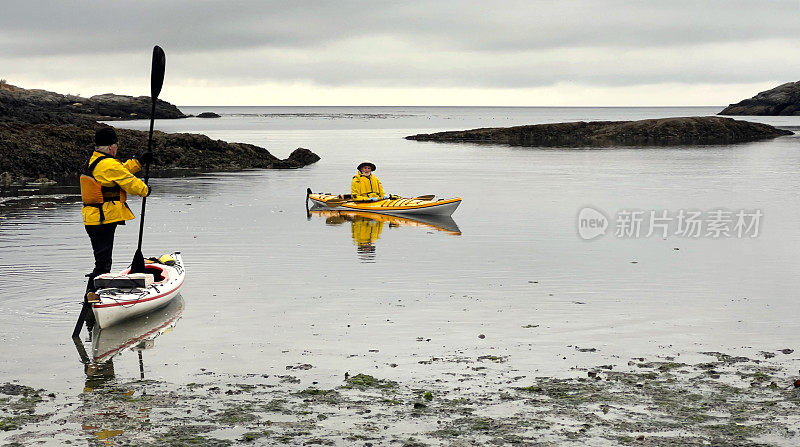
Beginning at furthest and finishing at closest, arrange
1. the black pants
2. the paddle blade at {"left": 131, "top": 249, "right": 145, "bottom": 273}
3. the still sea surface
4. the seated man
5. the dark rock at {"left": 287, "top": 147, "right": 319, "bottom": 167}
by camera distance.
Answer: the dark rock at {"left": 287, "top": 147, "right": 319, "bottom": 167}
the seated man
the paddle blade at {"left": 131, "top": 249, "right": 145, "bottom": 273}
the black pants
the still sea surface

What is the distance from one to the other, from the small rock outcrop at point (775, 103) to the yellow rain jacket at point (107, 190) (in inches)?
6532

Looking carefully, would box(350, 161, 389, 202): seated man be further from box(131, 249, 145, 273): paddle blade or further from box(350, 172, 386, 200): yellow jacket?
box(131, 249, 145, 273): paddle blade

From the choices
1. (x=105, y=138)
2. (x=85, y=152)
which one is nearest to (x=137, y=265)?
(x=105, y=138)

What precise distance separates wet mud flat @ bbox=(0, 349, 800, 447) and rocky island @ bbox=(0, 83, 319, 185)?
26.4 metres

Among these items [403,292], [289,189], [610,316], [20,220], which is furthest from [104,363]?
[289,189]

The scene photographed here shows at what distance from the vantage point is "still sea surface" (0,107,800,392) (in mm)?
11117

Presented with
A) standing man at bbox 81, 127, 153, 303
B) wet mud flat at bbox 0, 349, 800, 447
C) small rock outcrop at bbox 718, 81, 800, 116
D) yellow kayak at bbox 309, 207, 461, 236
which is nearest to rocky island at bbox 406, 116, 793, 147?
yellow kayak at bbox 309, 207, 461, 236

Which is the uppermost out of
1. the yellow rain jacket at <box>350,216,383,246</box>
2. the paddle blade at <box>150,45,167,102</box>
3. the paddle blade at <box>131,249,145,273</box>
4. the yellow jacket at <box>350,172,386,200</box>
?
the paddle blade at <box>150,45,167,102</box>

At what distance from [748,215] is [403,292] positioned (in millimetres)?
16212

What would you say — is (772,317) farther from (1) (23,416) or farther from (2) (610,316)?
(1) (23,416)

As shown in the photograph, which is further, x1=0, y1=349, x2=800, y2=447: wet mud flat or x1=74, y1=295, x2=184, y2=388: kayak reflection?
x1=74, y1=295, x2=184, y2=388: kayak reflection

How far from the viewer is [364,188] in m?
29.2

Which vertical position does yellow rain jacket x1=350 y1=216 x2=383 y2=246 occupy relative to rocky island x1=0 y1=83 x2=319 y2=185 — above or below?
below

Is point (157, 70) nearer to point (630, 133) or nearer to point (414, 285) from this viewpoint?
point (414, 285)
